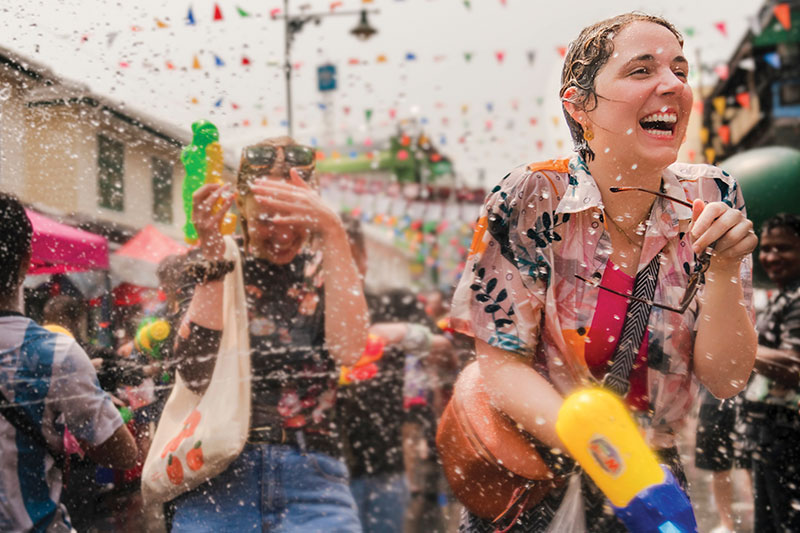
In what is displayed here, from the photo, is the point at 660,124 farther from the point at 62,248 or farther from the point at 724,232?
the point at 62,248

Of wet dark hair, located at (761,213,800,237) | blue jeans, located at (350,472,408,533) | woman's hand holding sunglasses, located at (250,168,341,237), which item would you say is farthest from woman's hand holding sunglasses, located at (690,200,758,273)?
blue jeans, located at (350,472,408,533)

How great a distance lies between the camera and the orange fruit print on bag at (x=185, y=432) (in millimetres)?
1949

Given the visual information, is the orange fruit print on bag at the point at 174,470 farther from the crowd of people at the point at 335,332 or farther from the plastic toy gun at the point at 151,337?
the plastic toy gun at the point at 151,337

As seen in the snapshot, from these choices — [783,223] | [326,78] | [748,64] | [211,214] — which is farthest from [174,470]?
[748,64]

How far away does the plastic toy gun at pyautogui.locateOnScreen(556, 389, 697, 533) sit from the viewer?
116 centimetres

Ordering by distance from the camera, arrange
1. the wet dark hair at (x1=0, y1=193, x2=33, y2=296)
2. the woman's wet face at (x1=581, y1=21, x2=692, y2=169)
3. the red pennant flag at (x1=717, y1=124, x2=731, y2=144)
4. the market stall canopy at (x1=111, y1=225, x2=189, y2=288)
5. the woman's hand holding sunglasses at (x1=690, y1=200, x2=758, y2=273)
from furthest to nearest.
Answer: the red pennant flag at (x1=717, y1=124, x2=731, y2=144)
the market stall canopy at (x1=111, y1=225, x2=189, y2=288)
the wet dark hair at (x1=0, y1=193, x2=33, y2=296)
the woman's wet face at (x1=581, y1=21, x2=692, y2=169)
the woman's hand holding sunglasses at (x1=690, y1=200, x2=758, y2=273)

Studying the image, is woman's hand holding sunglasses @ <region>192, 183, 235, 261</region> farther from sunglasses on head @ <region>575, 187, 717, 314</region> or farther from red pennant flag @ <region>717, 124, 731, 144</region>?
red pennant flag @ <region>717, 124, 731, 144</region>

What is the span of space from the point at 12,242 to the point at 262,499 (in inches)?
34.9

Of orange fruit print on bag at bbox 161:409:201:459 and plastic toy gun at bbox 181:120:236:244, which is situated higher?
plastic toy gun at bbox 181:120:236:244

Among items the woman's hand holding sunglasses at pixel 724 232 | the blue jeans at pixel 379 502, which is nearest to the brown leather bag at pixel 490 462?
the woman's hand holding sunglasses at pixel 724 232

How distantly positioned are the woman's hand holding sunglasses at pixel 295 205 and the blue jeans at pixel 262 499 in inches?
23.7

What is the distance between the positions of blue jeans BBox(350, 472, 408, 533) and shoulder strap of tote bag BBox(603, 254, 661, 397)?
259 cm

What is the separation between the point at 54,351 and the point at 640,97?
53.6 inches

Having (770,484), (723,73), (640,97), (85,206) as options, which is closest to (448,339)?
(770,484)
